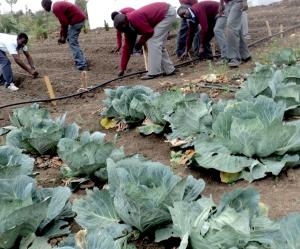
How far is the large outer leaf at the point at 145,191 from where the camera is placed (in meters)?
2.43

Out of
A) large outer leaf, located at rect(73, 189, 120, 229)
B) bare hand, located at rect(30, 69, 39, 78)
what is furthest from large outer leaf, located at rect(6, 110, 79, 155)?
bare hand, located at rect(30, 69, 39, 78)

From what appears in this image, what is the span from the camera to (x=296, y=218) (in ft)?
6.60

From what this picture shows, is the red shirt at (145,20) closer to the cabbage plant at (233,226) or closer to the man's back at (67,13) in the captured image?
the man's back at (67,13)

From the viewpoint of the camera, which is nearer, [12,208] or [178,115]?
[12,208]

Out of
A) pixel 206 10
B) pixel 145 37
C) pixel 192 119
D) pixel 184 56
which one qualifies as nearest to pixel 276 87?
pixel 192 119

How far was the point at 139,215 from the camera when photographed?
8.10 ft

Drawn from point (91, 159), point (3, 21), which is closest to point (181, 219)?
point (91, 159)

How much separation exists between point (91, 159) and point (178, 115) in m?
0.95

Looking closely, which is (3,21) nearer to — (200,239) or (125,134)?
(125,134)

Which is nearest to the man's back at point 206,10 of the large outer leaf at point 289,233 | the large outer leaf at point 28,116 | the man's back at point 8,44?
the man's back at point 8,44

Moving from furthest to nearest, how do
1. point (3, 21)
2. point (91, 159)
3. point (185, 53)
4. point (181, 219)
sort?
point (3, 21), point (185, 53), point (91, 159), point (181, 219)

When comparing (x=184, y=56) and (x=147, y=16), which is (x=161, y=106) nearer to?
(x=147, y=16)

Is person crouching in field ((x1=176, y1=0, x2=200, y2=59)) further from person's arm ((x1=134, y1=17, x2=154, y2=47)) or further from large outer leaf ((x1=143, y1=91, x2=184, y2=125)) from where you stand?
large outer leaf ((x1=143, y1=91, x2=184, y2=125))

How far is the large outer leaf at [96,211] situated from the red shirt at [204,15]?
568 cm
